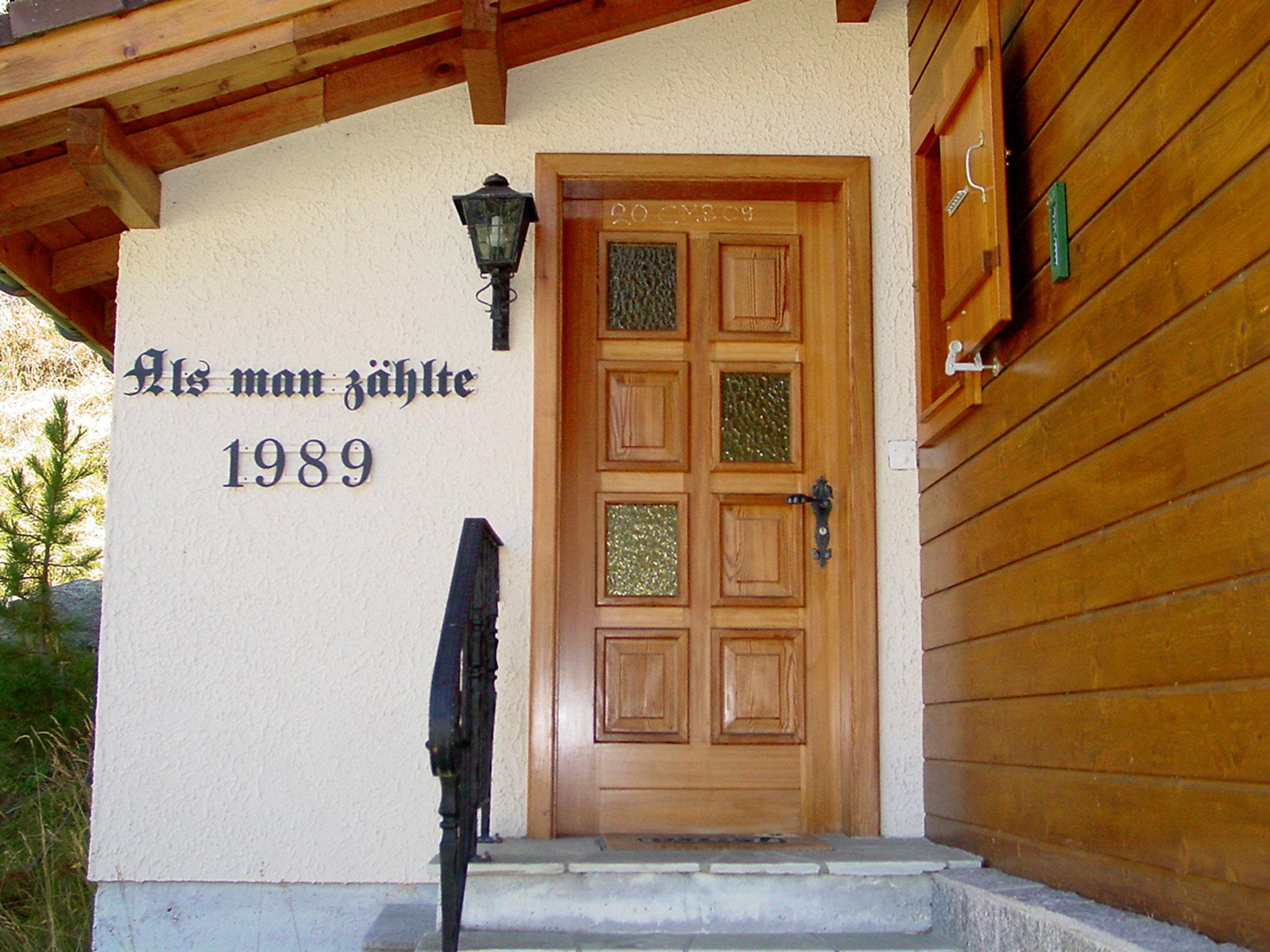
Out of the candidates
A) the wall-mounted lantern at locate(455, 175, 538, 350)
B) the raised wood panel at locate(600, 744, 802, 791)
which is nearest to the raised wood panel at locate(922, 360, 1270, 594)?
the raised wood panel at locate(600, 744, 802, 791)

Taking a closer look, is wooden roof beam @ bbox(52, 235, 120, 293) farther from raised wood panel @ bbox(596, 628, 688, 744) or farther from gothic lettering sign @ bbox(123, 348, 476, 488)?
raised wood panel @ bbox(596, 628, 688, 744)

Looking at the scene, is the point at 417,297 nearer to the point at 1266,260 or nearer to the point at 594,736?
the point at 594,736

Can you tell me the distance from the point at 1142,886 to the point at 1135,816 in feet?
0.40

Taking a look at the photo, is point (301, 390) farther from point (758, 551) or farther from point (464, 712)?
point (758, 551)

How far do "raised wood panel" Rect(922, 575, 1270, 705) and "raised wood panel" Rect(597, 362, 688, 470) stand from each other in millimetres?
1111

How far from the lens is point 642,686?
3912 mm

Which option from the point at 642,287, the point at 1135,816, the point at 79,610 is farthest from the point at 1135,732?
the point at 79,610

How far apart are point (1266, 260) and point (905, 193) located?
213cm

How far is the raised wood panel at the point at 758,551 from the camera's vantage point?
3.94 m

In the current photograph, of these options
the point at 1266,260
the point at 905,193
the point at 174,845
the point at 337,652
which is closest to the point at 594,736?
the point at 337,652

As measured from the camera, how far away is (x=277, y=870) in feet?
12.0

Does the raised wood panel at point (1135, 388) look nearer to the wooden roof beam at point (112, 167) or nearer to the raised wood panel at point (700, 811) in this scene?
the raised wood panel at point (700, 811)

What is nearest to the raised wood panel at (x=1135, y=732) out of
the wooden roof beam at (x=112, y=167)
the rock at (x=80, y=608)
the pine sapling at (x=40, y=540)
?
the wooden roof beam at (x=112, y=167)

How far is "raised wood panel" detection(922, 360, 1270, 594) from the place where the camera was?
201 cm
